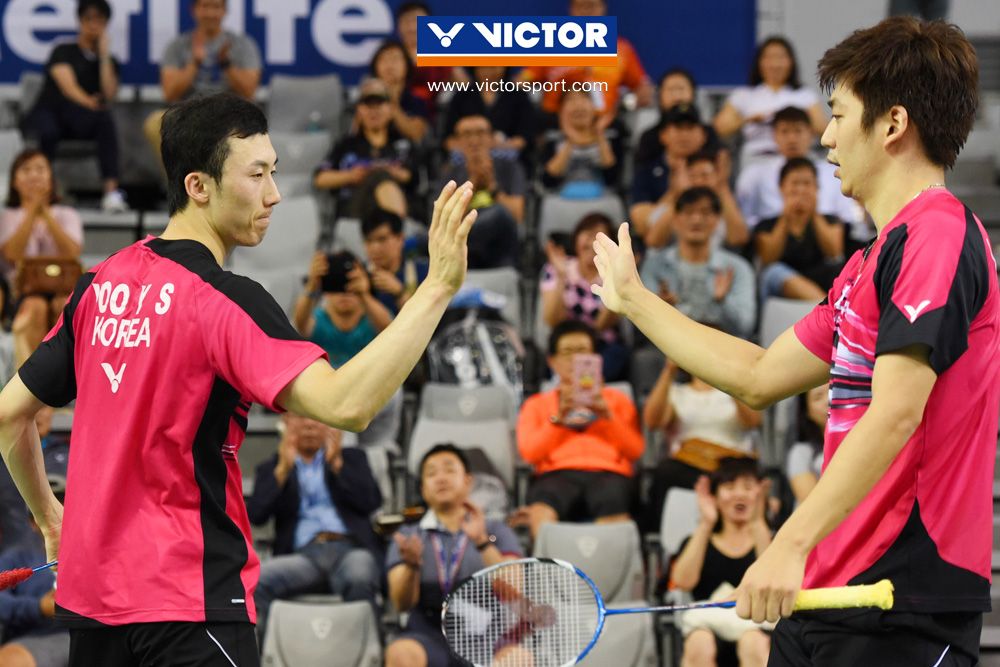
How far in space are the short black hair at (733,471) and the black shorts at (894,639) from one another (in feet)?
11.5

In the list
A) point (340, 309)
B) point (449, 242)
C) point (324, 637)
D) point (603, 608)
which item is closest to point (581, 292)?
point (340, 309)

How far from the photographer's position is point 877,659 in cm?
288

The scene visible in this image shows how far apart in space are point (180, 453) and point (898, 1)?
25.3 feet

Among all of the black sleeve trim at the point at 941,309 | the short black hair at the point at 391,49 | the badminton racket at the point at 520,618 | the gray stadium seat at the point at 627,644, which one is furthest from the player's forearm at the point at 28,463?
the short black hair at the point at 391,49

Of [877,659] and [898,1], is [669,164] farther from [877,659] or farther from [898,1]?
[877,659]

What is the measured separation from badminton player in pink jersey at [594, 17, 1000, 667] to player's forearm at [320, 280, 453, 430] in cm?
78

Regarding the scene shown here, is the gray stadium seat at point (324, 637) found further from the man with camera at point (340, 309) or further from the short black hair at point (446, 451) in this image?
the man with camera at point (340, 309)

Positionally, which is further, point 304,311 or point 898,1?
point 898,1

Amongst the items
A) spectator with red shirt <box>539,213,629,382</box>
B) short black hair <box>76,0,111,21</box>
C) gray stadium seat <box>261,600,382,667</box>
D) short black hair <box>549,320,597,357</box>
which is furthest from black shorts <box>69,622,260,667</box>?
short black hair <box>76,0,111,21</box>

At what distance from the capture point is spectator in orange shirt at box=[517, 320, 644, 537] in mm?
7113

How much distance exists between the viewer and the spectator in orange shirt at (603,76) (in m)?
9.12

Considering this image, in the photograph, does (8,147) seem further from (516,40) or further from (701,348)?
(701,348)

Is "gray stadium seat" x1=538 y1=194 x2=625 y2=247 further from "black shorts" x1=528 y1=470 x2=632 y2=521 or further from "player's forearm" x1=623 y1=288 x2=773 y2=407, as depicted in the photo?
"player's forearm" x1=623 y1=288 x2=773 y2=407

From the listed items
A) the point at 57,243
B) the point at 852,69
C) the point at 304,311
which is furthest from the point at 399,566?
the point at 852,69
